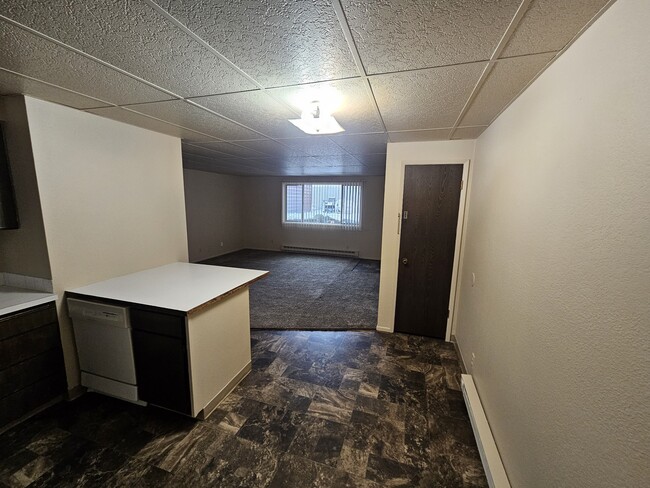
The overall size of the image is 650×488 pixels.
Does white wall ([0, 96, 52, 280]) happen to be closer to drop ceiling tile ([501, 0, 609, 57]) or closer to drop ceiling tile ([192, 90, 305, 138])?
drop ceiling tile ([192, 90, 305, 138])

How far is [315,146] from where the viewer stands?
319cm

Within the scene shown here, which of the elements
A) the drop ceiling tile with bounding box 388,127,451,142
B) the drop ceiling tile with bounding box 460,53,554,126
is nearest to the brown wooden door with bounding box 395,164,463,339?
the drop ceiling tile with bounding box 388,127,451,142

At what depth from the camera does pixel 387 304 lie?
319 centimetres

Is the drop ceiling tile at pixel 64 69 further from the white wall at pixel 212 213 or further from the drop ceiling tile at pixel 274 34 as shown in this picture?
the white wall at pixel 212 213

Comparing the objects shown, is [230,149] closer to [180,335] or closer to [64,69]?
[64,69]

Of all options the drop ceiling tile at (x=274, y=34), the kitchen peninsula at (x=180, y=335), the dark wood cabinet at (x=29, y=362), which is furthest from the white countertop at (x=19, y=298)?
the drop ceiling tile at (x=274, y=34)

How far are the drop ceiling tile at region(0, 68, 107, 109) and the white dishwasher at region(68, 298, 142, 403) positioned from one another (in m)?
1.39

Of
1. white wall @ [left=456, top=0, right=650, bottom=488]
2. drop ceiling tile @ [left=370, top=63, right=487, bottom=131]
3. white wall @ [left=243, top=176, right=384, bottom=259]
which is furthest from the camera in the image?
white wall @ [left=243, top=176, right=384, bottom=259]

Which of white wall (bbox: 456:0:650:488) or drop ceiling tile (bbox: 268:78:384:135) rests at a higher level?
drop ceiling tile (bbox: 268:78:384:135)

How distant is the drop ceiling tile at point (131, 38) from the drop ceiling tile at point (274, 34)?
11 cm

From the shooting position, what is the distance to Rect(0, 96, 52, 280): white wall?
174cm

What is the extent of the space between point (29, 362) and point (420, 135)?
141 inches

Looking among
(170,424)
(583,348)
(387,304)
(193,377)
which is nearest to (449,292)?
(387,304)

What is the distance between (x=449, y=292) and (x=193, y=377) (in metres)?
2.63
